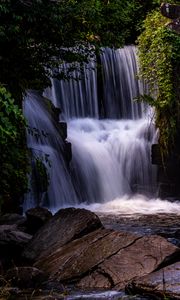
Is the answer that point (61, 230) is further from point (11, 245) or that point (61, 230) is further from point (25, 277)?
point (25, 277)

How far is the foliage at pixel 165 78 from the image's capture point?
15359mm

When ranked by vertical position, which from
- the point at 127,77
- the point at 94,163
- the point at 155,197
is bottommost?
the point at 155,197

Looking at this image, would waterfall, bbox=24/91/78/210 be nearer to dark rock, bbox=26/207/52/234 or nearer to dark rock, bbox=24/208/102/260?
dark rock, bbox=26/207/52/234

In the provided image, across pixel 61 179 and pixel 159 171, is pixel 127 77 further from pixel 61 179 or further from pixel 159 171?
pixel 61 179

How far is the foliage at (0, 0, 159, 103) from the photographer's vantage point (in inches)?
317

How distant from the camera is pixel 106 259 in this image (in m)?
7.36

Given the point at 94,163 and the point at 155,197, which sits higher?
the point at 94,163

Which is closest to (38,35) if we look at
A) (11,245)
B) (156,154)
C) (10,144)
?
(10,144)

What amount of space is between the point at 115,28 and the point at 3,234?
523 cm

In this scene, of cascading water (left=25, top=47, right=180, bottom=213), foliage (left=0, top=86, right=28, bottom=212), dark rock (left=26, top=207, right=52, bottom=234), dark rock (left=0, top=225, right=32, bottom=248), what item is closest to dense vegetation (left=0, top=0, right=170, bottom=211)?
foliage (left=0, top=86, right=28, bottom=212)

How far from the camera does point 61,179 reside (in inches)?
584

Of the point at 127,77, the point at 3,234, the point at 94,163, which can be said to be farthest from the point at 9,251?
the point at 127,77

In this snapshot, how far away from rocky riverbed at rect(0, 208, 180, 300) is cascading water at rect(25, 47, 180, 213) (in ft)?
17.0

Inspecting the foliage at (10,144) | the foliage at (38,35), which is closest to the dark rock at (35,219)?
the foliage at (10,144)
